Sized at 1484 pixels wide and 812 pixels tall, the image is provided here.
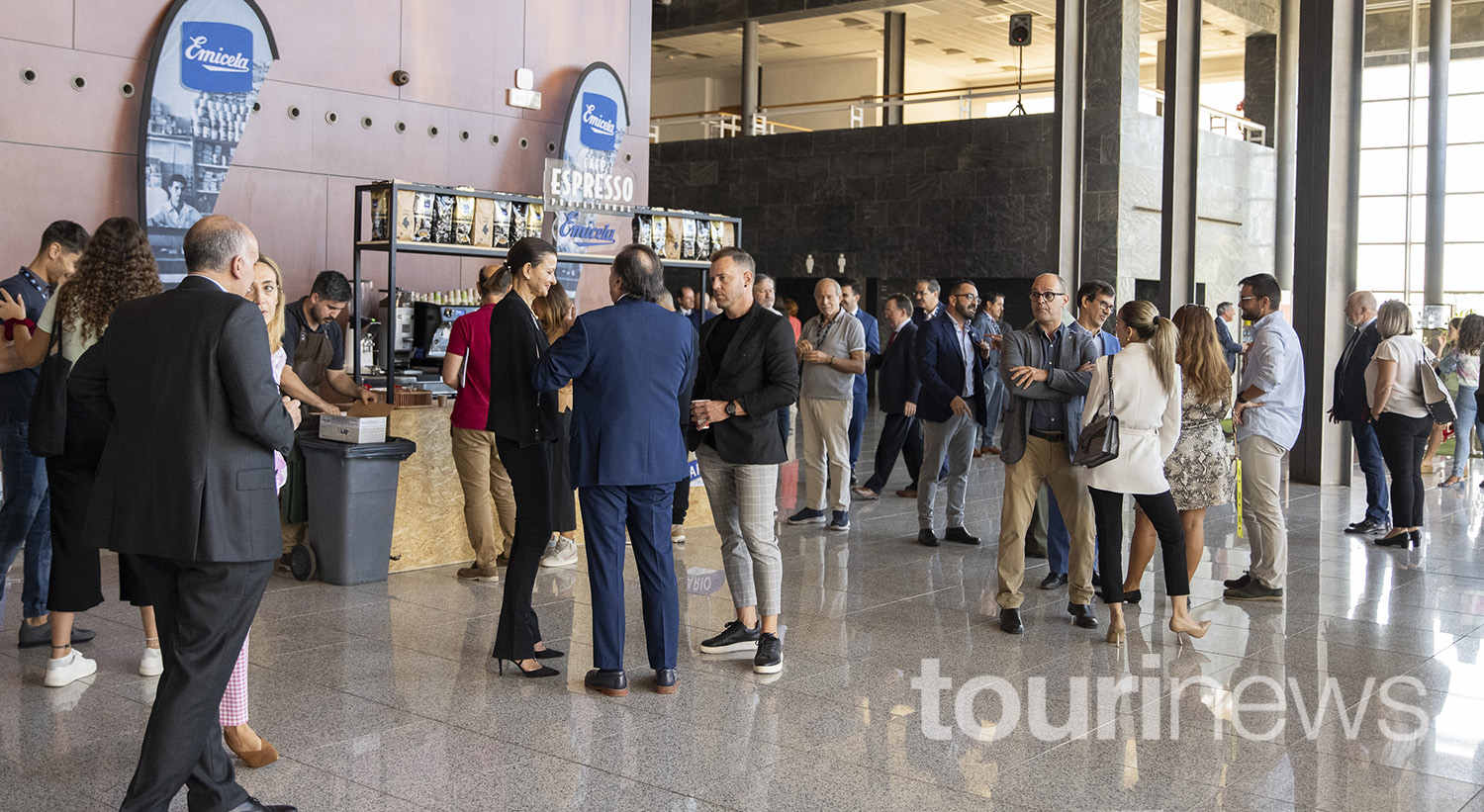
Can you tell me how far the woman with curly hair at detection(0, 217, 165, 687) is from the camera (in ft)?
12.8

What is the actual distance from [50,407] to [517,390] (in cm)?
152

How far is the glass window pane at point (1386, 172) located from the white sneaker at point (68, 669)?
15957mm

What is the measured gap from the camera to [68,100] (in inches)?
285

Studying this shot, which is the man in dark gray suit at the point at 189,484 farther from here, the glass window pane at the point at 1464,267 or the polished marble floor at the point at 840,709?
the glass window pane at the point at 1464,267

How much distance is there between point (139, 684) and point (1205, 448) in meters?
4.38

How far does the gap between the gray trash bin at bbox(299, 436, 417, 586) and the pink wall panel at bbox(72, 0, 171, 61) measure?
314cm

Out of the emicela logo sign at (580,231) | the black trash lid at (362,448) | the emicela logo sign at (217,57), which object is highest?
the emicela logo sign at (217,57)

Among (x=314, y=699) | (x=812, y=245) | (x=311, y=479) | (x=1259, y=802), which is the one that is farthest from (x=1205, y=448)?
(x=812, y=245)

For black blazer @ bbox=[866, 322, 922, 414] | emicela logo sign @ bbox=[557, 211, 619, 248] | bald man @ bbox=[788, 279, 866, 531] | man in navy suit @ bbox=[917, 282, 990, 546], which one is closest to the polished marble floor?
man in navy suit @ bbox=[917, 282, 990, 546]

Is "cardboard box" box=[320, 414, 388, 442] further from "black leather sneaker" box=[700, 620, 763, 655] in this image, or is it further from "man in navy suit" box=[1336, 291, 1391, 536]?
"man in navy suit" box=[1336, 291, 1391, 536]

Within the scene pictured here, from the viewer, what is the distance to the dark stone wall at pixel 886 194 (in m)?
16.8

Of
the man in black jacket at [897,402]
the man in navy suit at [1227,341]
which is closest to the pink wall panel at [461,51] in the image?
the man in black jacket at [897,402]

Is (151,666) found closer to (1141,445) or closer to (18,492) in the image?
(18,492)

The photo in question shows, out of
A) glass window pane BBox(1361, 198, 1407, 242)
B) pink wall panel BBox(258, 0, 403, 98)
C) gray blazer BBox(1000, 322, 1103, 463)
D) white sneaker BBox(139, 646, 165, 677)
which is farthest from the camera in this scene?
glass window pane BBox(1361, 198, 1407, 242)
